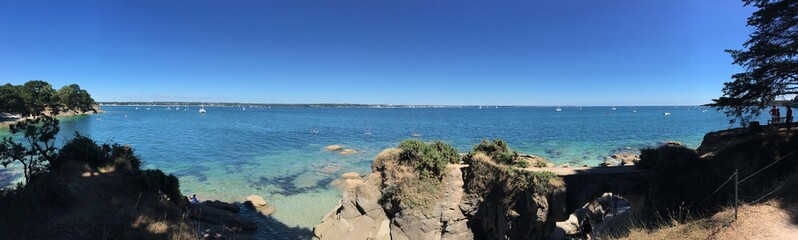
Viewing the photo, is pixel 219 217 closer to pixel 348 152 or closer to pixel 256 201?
pixel 256 201

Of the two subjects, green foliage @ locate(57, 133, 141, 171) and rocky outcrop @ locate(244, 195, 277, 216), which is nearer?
green foliage @ locate(57, 133, 141, 171)

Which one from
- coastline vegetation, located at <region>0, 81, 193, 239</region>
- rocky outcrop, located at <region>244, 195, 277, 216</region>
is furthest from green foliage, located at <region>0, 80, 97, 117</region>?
rocky outcrop, located at <region>244, 195, 277, 216</region>

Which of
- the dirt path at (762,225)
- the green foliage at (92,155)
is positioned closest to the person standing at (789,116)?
the dirt path at (762,225)

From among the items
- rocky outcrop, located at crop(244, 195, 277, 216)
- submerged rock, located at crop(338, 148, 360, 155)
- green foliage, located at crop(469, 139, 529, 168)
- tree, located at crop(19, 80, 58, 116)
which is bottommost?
rocky outcrop, located at crop(244, 195, 277, 216)

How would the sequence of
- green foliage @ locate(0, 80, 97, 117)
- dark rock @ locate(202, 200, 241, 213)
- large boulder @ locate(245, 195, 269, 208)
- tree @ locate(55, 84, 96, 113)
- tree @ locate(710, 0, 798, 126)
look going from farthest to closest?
tree @ locate(55, 84, 96, 113) → green foliage @ locate(0, 80, 97, 117) → large boulder @ locate(245, 195, 269, 208) → dark rock @ locate(202, 200, 241, 213) → tree @ locate(710, 0, 798, 126)

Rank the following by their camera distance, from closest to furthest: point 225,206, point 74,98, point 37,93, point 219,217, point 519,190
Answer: point 519,190 < point 219,217 < point 225,206 < point 37,93 < point 74,98

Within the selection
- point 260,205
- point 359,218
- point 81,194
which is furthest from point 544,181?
point 81,194

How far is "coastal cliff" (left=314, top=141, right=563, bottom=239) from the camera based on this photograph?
16750mm

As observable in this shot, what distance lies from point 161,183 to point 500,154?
56.3 feet

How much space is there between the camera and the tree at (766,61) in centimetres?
1526

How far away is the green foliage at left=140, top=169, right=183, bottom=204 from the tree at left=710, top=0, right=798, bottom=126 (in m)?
27.1

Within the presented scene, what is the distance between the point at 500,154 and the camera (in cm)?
1833

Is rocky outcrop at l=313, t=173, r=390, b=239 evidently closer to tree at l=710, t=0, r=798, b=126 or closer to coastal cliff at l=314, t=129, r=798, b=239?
coastal cliff at l=314, t=129, r=798, b=239

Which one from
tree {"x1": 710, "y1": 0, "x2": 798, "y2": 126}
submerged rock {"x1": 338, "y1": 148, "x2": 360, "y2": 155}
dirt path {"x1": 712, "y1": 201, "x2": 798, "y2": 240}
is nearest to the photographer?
dirt path {"x1": 712, "y1": 201, "x2": 798, "y2": 240}
